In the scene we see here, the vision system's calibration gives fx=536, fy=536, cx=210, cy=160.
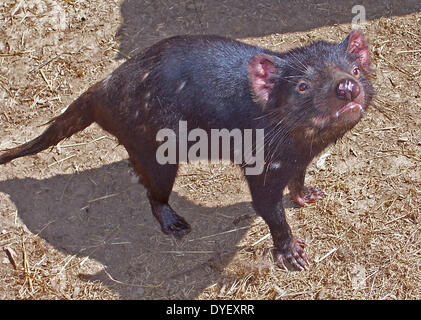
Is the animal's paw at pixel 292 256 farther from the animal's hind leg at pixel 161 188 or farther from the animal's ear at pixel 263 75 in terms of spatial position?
the animal's ear at pixel 263 75

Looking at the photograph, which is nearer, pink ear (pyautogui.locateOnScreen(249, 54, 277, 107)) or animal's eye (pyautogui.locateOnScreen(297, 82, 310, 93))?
animal's eye (pyautogui.locateOnScreen(297, 82, 310, 93))

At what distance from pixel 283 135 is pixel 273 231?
114 cm

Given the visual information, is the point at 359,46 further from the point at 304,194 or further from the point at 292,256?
the point at 292,256

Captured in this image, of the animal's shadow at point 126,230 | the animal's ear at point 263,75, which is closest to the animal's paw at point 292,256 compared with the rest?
the animal's shadow at point 126,230

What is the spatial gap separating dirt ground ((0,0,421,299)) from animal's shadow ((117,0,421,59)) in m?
0.02

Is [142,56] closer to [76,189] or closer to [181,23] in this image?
[76,189]

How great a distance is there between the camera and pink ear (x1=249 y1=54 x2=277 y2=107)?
4.32 m

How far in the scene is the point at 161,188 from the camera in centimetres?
546

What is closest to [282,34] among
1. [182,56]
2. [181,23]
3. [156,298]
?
[181,23]

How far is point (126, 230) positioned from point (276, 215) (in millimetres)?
1798

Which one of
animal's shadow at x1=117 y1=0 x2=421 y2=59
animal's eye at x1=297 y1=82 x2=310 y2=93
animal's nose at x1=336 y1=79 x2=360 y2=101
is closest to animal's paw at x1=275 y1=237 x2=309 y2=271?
animal's eye at x1=297 y1=82 x2=310 y2=93

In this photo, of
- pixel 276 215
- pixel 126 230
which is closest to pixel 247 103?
pixel 276 215

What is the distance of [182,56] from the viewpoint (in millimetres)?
4859

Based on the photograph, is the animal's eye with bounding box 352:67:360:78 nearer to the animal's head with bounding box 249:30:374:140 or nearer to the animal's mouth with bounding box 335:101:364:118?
the animal's head with bounding box 249:30:374:140
